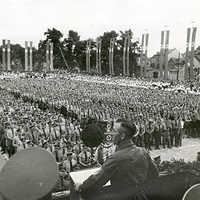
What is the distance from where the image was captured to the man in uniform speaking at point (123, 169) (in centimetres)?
250

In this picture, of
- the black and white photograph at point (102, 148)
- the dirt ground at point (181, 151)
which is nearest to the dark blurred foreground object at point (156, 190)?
the black and white photograph at point (102, 148)

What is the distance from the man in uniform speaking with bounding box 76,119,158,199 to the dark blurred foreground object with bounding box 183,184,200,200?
0.36 m

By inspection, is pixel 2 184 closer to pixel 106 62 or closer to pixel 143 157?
pixel 143 157

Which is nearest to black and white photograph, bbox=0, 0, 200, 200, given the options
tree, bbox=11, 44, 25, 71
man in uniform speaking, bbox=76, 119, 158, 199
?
man in uniform speaking, bbox=76, 119, 158, 199

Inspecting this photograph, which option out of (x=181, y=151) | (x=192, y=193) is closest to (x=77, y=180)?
(x=192, y=193)

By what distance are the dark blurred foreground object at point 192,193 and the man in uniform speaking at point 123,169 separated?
0.36 metres

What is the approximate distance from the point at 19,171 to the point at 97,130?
97 centimetres

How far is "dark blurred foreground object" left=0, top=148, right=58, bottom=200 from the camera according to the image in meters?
2.39

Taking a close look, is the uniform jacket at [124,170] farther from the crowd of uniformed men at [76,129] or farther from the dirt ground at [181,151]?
the dirt ground at [181,151]

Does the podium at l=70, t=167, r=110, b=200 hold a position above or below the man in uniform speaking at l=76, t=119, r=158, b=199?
below

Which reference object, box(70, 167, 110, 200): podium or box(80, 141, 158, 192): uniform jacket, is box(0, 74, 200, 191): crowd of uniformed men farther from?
box(80, 141, 158, 192): uniform jacket

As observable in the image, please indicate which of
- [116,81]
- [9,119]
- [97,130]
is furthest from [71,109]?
[116,81]

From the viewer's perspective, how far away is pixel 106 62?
63875mm

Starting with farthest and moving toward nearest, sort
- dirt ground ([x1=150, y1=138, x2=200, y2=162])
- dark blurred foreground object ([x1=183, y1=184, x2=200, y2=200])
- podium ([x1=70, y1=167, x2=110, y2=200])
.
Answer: dirt ground ([x1=150, y1=138, x2=200, y2=162]), podium ([x1=70, y1=167, x2=110, y2=200]), dark blurred foreground object ([x1=183, y1=184, x2=200, y2=200])
